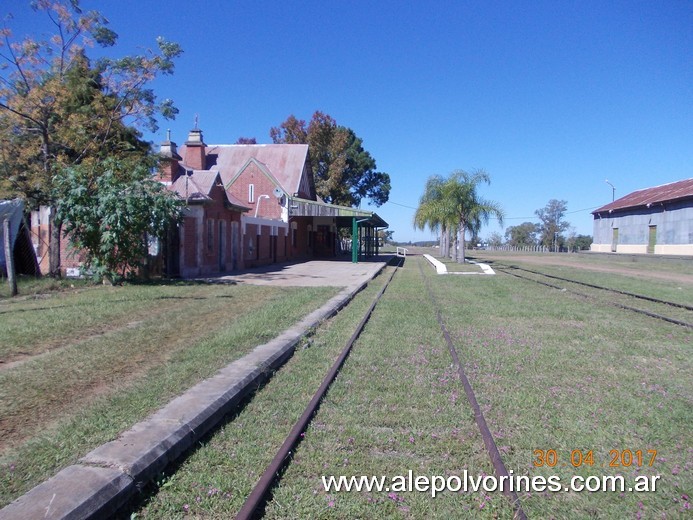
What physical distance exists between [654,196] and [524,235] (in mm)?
76632

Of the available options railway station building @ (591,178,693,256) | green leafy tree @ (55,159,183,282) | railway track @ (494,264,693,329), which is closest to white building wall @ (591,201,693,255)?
railway station building @ (591,178,693,256)

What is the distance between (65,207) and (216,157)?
28229mm

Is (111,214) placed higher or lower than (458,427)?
higher

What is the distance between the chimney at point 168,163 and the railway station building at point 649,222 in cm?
3753

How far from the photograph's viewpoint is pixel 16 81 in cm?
1778

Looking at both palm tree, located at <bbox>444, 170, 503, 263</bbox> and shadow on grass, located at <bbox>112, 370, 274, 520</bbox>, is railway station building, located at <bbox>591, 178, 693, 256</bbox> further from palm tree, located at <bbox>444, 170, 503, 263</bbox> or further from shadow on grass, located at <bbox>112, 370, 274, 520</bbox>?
shadow on grass, located at <bbox>112, 370, 274, 520</bbox>

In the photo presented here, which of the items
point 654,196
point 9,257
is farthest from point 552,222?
point 9,257

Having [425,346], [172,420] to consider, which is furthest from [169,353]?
[425,346]

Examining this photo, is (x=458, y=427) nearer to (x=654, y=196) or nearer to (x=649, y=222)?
(x=649, y=222)

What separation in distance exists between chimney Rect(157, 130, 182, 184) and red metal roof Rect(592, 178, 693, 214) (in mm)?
37527

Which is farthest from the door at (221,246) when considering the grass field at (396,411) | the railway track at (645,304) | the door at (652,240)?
the door at (652,240)

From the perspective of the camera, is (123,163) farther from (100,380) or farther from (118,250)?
(100,380)

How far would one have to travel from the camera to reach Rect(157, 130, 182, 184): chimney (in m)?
22.6

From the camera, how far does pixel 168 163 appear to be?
911 inches
